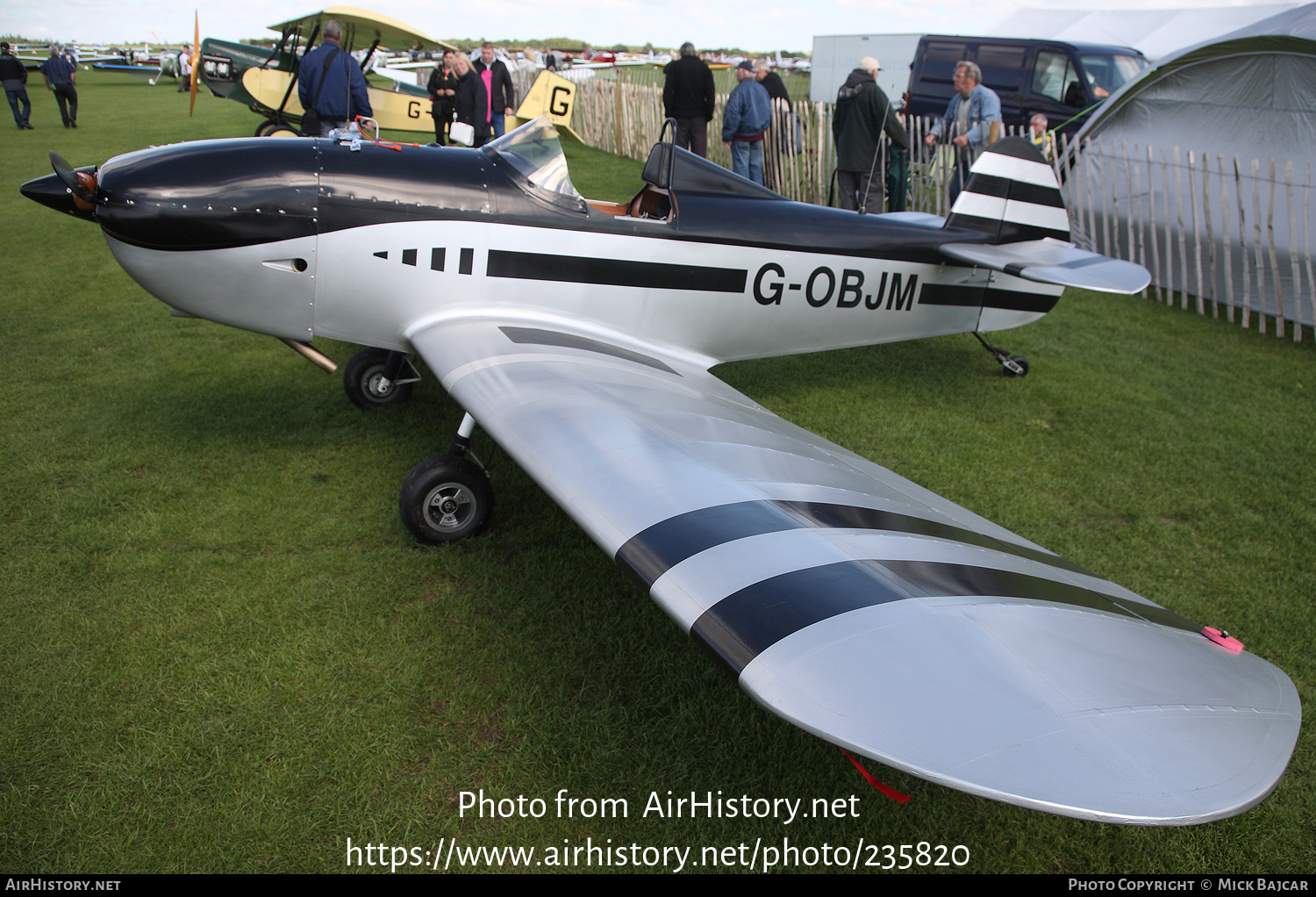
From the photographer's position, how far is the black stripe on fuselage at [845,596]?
1.69 metres

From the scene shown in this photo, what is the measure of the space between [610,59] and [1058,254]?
58321 mm

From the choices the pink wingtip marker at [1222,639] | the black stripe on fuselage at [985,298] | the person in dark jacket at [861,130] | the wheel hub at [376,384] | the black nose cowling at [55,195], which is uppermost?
the person in dark jacket at [861,130]

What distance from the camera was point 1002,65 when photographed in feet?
44.8

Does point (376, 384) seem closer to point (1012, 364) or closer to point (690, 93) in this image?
point (1012, 364)

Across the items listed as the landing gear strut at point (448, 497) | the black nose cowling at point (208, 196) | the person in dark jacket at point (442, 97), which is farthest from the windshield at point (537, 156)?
the person in dark jacket at point (442, 97)

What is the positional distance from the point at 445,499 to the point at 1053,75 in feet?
46.3

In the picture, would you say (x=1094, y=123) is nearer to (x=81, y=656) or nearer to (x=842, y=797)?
(x=842, y=797)

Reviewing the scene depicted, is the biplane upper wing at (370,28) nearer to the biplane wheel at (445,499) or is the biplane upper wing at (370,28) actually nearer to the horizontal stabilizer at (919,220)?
the horizontal stabilizer at (919,220)

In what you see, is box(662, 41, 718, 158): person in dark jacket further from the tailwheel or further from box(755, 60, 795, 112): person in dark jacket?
the tailwheel

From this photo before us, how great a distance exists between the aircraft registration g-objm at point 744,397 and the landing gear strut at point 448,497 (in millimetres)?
13

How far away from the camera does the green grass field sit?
7.79ft

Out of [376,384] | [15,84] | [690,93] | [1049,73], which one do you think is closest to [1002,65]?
[1049,73]

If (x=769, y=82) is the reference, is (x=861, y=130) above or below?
below

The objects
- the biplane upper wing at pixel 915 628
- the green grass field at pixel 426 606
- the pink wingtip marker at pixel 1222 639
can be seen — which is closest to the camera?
the biplane upper wing at pixel 915 628
